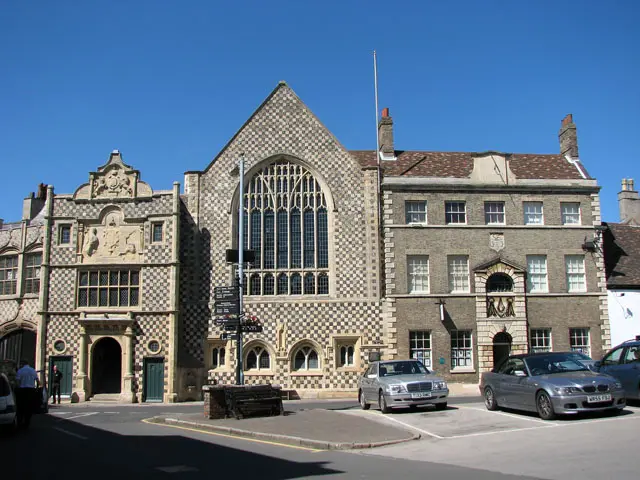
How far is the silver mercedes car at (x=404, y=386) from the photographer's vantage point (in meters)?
18.9

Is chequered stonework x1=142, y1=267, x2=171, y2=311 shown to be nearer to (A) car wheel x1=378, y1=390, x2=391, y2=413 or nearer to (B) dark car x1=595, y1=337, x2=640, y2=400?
(A) car wheel x1=378, y1=390, x2=391, y2=413

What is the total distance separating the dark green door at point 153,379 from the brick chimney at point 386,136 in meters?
15.4

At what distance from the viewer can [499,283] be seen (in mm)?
33500

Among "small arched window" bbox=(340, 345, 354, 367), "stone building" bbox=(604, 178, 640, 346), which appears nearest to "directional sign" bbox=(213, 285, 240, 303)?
"small arched window" bbox=(340, 345, 354, 367)

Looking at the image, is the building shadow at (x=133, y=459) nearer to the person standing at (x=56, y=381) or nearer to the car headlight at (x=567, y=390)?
the car headlight at (x=567, y=390)

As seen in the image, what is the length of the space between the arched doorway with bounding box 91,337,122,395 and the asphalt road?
1417 centimetres

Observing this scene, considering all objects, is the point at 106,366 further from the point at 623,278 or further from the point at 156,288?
the point at 623,278

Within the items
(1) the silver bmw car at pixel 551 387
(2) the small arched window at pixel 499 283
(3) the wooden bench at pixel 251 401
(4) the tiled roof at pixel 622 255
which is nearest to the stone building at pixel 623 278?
(4) the tiled roof at pixel 622 255

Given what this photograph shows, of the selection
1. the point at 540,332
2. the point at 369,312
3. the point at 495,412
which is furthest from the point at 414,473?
the point at 540,332

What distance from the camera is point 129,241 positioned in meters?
32.9

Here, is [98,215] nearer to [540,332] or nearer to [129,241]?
[129,241]

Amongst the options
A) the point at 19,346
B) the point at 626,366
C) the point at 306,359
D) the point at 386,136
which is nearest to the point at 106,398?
the point at 19,346

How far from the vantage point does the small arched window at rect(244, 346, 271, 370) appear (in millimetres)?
32562

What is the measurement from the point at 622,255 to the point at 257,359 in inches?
770
